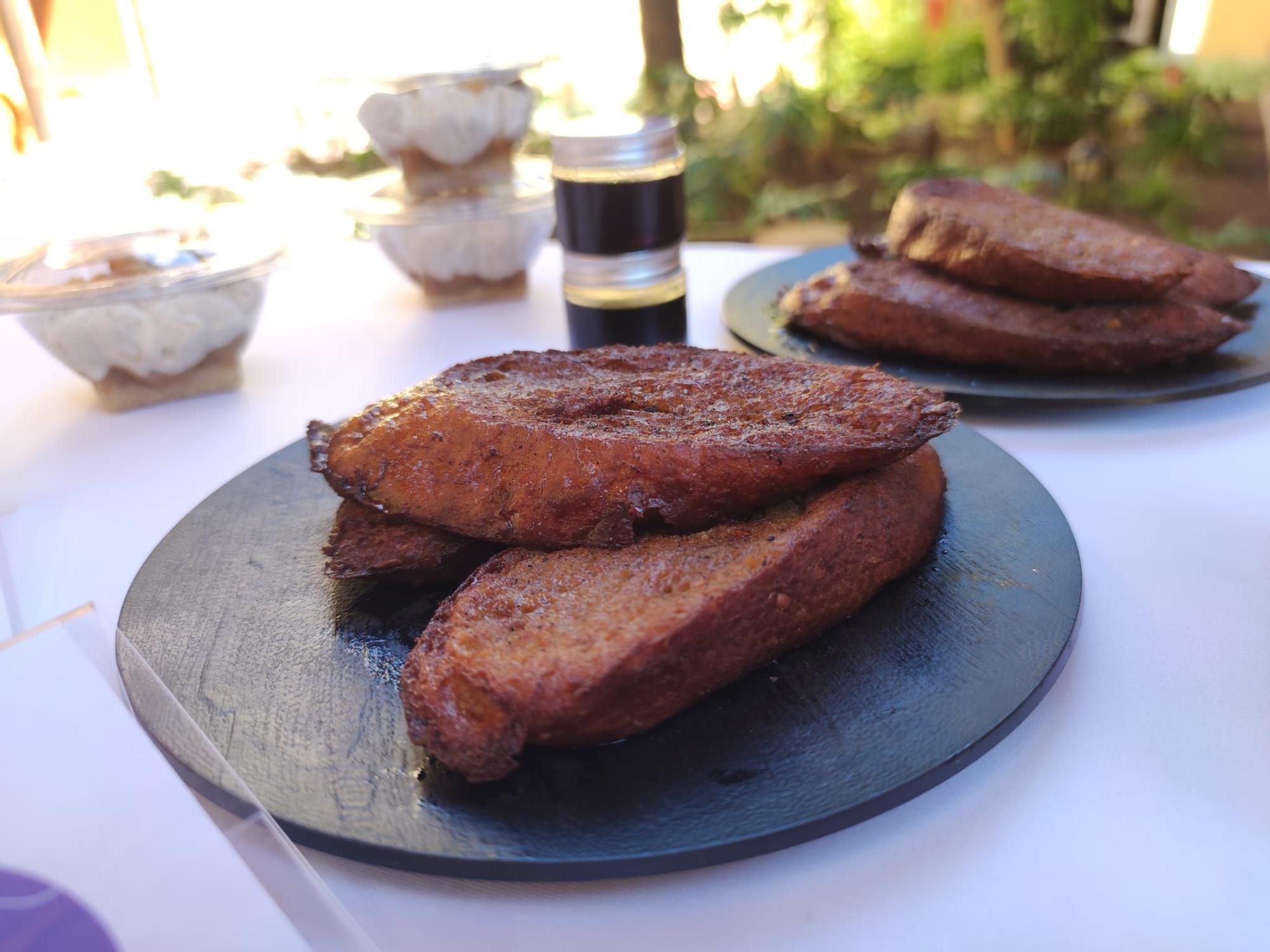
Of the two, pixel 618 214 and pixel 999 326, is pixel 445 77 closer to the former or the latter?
pixel 618 214

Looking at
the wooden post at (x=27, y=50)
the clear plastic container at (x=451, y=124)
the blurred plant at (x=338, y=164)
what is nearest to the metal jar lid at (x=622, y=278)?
the clear plastic container at (x=451, y=124)

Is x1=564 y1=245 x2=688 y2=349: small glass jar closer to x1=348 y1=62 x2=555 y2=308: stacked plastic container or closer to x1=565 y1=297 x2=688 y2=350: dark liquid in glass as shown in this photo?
x1=565 y1=297 x2=688 y2=350: dark liquid in glass

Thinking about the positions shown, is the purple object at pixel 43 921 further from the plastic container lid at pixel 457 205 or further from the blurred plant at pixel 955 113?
the blurred plant at pixel 955 113

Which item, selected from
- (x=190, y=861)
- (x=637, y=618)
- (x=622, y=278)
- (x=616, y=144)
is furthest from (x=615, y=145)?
(x=190, y=861)

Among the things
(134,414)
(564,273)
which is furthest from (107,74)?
(564,273)

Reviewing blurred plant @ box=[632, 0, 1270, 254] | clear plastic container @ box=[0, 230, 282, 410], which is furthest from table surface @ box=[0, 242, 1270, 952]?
blurred plant @ box=[632, 0, 1270, 254]

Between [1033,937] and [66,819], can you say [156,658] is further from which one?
[1033,937]
